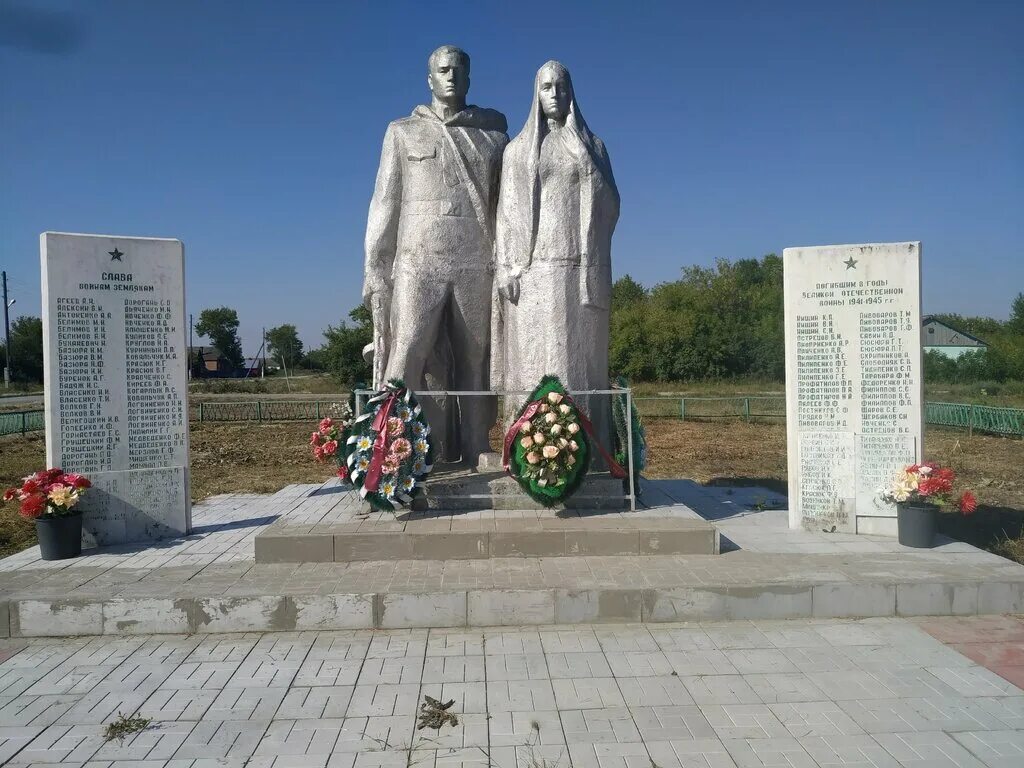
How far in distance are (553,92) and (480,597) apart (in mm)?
4224

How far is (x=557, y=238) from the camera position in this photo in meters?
6.17

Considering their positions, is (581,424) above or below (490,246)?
below

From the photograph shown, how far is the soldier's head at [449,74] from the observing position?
255 inches

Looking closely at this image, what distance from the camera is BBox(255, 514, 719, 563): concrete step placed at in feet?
16.6

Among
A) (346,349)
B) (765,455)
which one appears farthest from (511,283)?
(346,349)

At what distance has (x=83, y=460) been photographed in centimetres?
569

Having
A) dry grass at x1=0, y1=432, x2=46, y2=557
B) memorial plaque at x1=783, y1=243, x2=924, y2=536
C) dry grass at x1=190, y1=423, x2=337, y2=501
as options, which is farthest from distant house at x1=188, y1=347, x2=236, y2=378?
memorial plaque at x1=783, y1=243, x2=924, y2=536


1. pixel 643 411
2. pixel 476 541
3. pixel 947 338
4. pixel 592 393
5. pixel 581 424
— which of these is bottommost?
pixel 476 541

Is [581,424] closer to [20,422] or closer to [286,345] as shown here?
[20,422]

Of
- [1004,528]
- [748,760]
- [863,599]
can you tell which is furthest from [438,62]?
[1004,528]

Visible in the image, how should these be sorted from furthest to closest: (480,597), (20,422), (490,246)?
(20,422)
(490,246)
(480,597)

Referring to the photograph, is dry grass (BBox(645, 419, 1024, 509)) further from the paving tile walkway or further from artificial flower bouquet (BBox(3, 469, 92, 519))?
artificial flower bouquet (BBox(3, 469, 92, 519))

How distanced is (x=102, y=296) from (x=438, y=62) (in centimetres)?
347

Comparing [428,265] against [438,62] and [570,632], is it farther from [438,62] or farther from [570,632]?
[570,632]
